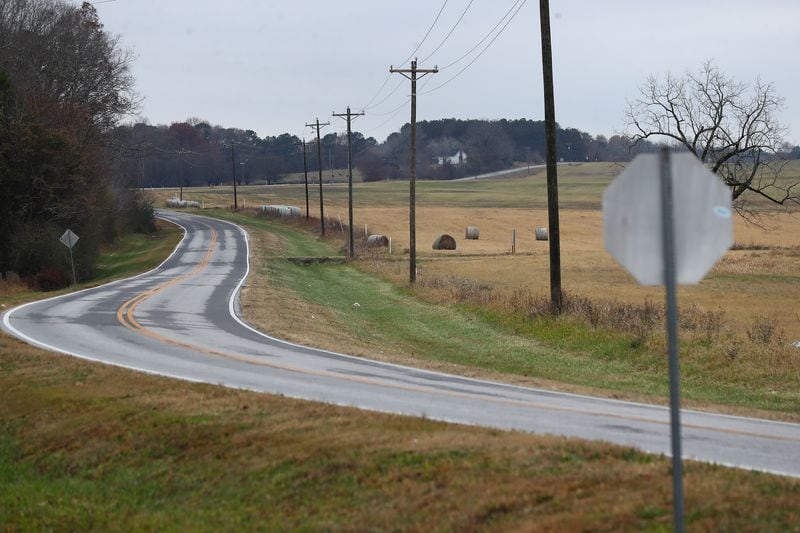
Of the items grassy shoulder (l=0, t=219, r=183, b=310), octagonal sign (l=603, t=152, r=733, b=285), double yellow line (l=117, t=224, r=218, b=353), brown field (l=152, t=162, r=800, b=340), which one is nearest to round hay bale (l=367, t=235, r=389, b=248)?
brown field (l=152, t=162, r=800, b=340)

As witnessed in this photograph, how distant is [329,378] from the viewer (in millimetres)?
15234

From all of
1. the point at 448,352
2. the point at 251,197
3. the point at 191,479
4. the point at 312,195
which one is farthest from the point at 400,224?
the point at 191,479

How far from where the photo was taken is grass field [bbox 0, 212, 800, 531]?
6.98 meters

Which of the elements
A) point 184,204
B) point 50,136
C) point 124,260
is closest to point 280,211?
point 184,204

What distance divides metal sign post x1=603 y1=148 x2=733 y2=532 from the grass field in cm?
198

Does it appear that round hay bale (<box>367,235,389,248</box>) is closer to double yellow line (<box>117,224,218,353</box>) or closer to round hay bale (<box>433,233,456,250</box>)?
round hay bale (<box>433,233,456,250</box>)

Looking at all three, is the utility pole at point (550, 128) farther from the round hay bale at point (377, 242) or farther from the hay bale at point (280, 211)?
the hay bale at point (280, 211)

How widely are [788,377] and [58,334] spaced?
15.5m

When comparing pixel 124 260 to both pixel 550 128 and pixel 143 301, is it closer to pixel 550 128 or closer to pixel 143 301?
pixel 143 301

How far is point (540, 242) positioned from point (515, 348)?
50.6 m

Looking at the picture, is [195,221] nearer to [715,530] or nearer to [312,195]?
[312,195]

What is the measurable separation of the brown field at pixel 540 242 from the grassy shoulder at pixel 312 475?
15935 mm

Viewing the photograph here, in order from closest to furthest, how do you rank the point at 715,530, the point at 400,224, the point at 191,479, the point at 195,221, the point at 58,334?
1. the point at 715,530
2. the point at 191,479
3. the point at 58,334
4. the point at 400,224
5. the point at 195,221

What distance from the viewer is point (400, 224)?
8338 cm
